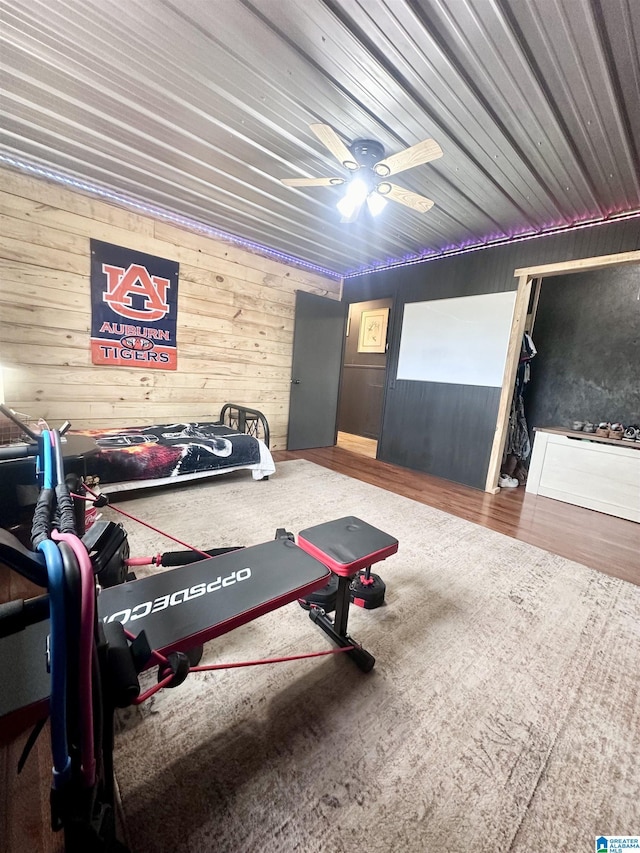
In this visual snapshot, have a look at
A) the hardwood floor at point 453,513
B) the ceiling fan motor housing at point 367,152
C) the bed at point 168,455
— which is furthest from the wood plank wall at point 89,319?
the ceiling fan motor housing at point 367,152

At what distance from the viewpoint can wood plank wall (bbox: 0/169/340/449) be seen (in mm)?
2908

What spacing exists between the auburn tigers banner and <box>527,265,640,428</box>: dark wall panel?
4389 millimetres

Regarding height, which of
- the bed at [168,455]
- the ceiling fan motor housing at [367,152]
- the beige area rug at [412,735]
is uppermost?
the ceiling fan motor housing at [367,152]

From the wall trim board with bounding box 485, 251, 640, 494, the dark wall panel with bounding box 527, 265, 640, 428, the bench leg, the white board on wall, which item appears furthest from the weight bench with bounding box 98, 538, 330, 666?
the dark wall panel with bounding box 527, 265, 640, 428

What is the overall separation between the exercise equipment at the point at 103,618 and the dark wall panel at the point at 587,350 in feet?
12.6

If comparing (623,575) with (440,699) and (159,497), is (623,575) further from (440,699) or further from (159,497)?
(159,497)

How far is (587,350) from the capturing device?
4.08m

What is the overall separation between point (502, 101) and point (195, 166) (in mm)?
2020

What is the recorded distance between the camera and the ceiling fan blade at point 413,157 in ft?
5.99

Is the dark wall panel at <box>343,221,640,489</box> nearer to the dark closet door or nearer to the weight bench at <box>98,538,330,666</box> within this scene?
the dark closet door

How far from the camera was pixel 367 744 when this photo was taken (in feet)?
3.63

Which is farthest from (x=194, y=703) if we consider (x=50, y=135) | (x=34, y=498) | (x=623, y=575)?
(x=50, y=135)

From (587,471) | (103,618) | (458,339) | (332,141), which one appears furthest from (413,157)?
(587,471)

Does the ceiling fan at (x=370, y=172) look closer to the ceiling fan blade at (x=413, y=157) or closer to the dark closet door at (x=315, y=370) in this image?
the ceiling fan blade at (x=413, y=157)
